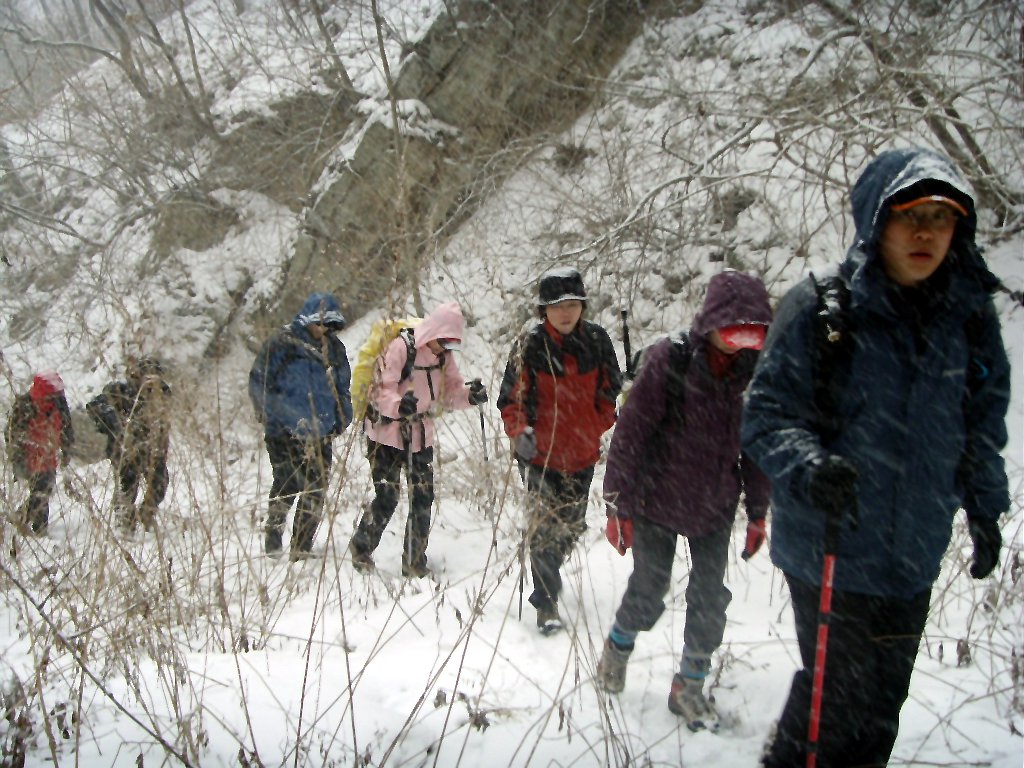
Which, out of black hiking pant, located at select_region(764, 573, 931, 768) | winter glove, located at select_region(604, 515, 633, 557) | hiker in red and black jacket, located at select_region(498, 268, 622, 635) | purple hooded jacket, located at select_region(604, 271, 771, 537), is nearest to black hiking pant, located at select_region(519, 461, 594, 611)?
hiker in red and black jacket, located at select_region(498, 268, 622, 635)

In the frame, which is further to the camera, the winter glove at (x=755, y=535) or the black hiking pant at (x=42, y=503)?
the black hiking pant at (x=42, y=503)

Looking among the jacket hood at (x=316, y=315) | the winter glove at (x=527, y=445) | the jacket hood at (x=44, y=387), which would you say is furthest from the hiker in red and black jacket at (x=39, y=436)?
the winter glove at (x=527, y=445)

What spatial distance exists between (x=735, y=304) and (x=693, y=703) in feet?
4.72

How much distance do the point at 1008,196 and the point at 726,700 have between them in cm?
519

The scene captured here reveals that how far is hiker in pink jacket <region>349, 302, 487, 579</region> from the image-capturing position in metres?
3.78

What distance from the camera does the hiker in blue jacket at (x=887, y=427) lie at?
5.26 ft

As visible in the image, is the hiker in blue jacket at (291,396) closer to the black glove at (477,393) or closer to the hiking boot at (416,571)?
the hiking boot at (416,571)

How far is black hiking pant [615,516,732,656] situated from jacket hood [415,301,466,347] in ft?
5.54

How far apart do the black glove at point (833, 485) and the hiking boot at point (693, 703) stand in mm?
1184

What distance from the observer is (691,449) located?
2385mm

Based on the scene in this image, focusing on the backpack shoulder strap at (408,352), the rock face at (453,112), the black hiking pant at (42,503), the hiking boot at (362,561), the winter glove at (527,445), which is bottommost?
the black hiking pant at (42,503)

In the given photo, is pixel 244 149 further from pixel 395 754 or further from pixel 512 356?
pixel 395 754

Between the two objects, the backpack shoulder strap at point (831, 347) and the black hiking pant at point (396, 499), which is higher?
the backpack shoulder strap at point (831, 347)

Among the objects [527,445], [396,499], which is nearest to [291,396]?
[396,499]
